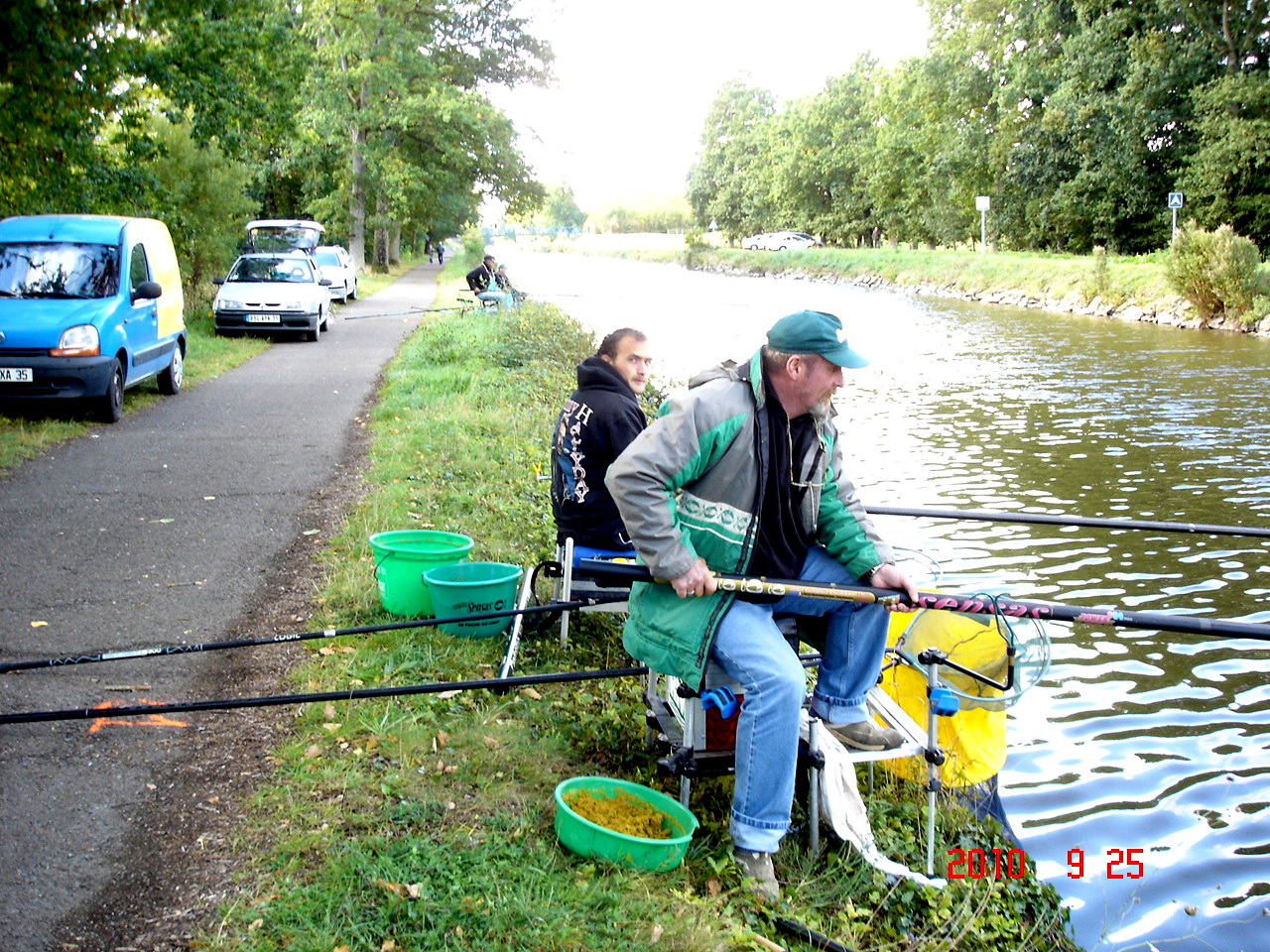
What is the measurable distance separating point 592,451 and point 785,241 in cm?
7638

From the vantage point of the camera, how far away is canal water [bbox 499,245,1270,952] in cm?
536

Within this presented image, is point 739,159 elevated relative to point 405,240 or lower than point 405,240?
elevated

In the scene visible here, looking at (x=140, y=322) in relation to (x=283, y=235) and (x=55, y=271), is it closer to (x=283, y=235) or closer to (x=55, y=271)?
(x=55, y=271)

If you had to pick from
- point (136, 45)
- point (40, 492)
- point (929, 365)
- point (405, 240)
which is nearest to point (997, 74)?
point (405, 240)

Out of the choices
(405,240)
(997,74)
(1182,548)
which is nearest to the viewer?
(1182,548)

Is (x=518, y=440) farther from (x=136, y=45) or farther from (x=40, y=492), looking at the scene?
(x=136, y=45)

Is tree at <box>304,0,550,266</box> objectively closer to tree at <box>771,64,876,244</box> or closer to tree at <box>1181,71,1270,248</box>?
tree at <box>1181,71,1270,248</box>

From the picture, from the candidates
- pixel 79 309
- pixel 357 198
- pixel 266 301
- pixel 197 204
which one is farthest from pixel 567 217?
pixel 79 309

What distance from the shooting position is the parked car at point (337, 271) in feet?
101

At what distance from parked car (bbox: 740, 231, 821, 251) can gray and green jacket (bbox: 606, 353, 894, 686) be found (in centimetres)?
7538

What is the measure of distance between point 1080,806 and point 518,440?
6504 millimetres

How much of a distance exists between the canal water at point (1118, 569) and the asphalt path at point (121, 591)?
3819 millimetres

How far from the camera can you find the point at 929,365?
2245 cm

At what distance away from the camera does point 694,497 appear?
4031 mm
